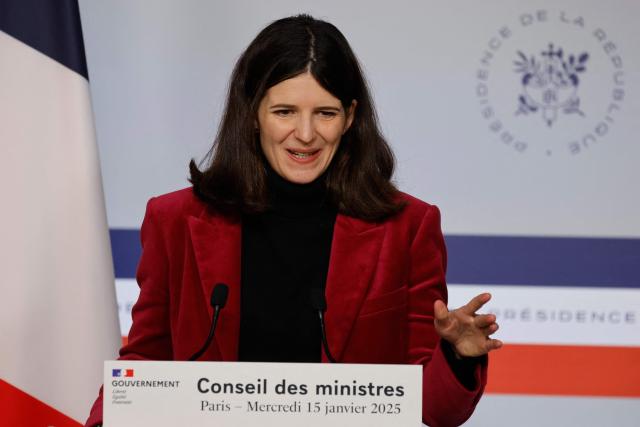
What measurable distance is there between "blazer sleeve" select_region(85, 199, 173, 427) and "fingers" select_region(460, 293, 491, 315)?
0.66 m

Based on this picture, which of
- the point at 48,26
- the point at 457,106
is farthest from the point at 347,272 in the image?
the point at 457,106

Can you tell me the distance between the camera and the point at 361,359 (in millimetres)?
1779

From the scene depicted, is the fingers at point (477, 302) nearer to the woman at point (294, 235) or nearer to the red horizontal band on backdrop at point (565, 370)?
the woman at point (294, 235)

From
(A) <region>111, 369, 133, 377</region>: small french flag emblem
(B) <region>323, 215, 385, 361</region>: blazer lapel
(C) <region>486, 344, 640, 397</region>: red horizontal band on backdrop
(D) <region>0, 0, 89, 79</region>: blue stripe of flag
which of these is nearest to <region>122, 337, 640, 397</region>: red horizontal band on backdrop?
(C) <region>486, 344, 640, 397</region>: red horizontal band on backdrop

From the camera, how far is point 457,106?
10.3 ft

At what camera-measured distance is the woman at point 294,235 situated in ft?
5.81

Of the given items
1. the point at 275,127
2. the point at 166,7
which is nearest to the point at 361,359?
the point at 275,127

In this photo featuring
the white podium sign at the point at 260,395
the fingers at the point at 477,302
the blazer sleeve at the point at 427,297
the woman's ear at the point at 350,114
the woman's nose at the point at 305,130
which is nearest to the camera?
the white podium sign at the point at 260,395

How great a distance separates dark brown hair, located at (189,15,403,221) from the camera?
70.4 inches

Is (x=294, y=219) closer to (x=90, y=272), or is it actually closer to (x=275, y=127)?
(x=275, y=127)

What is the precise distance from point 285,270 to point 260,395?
23.9 inches

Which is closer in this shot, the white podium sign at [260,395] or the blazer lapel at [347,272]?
the white podium sign at [260,395]

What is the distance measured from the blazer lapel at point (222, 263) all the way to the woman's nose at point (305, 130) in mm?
245

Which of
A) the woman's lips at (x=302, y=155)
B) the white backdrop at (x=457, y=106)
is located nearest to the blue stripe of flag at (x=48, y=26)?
the white backdrop at (x=457, y=106)
